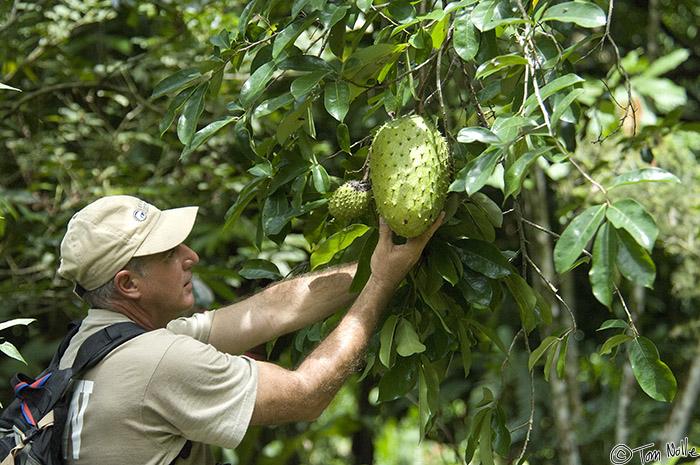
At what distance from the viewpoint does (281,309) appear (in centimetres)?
221

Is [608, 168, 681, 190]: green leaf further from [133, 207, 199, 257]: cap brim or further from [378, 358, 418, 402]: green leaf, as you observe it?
[133, 207, 199, 257]: cap brim

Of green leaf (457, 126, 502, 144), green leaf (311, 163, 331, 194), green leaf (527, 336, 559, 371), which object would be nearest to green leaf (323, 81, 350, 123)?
green leaf (311, 163, 331, 194)

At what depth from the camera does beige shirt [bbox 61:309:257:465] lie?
1714 millimetres

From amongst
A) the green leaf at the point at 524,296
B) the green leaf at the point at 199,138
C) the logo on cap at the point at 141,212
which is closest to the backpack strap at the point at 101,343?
the logo on cap at the point at 141,212

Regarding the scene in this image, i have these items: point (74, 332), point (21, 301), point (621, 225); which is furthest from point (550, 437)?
point (621, 225)

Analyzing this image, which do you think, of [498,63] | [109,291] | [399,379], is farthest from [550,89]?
[109,291]

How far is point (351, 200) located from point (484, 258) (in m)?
0.33

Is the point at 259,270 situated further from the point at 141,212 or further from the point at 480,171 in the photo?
the point at 480,171

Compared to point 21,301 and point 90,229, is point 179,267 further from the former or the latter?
point 21,301

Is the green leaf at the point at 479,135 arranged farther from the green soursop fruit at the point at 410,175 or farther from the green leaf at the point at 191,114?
the green leaf at the point at 191,114

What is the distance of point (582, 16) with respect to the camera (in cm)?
147

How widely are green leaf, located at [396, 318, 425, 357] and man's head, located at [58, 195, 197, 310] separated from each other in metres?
0.64

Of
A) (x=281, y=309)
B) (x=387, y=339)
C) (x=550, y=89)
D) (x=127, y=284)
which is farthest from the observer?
(x=281, y=309)

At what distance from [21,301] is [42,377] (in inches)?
74.5
